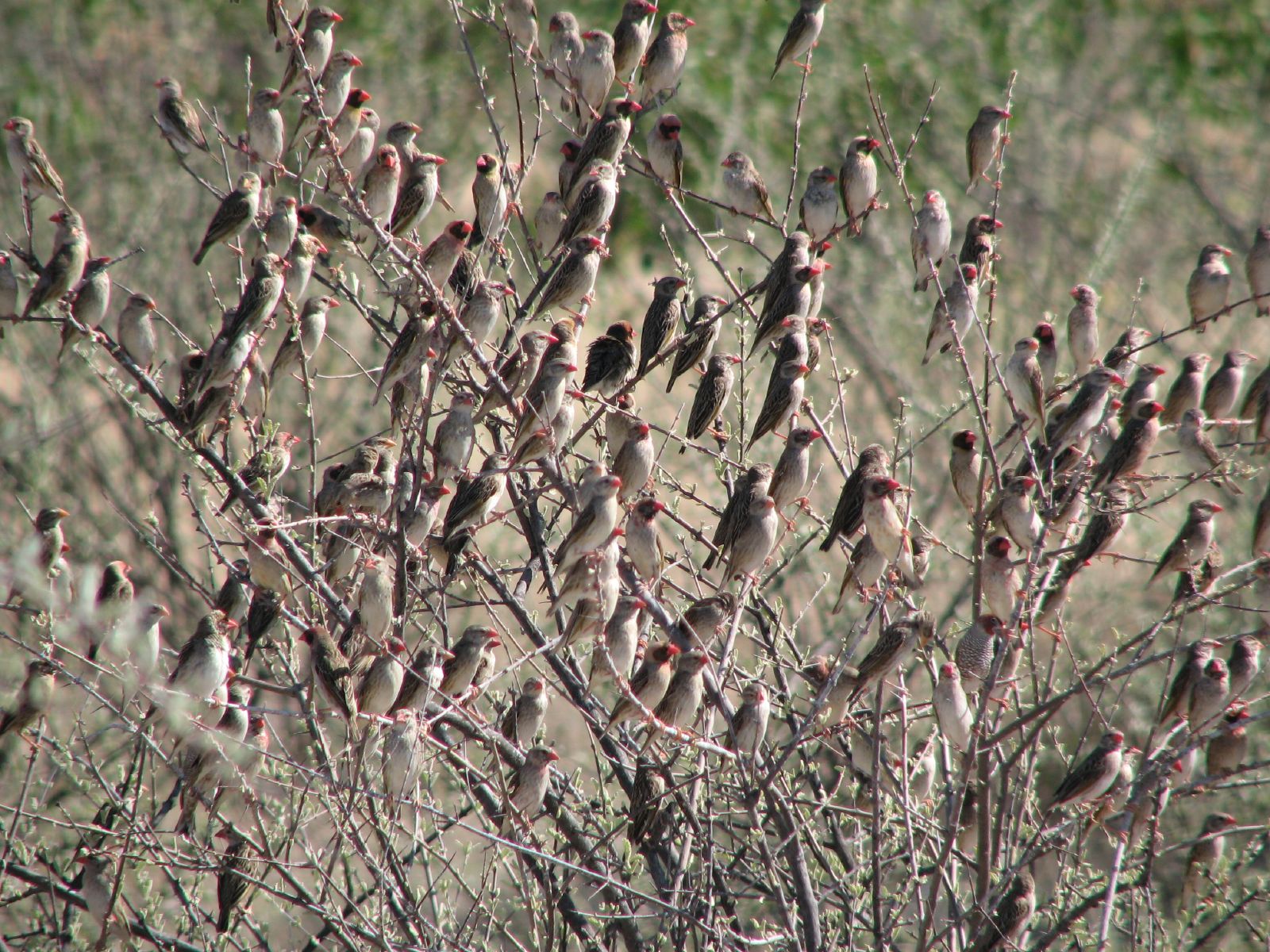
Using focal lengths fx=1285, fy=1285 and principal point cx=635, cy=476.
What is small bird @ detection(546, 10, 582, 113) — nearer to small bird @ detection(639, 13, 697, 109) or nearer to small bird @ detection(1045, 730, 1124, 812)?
small bird @ detection(639, 13, 697, 109)

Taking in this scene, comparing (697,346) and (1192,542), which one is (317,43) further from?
(1192,542)

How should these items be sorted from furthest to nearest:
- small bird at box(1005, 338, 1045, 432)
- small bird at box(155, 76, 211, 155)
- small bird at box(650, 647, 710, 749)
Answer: small bird at box(155, 76, 211, 155)
small bird at box(1005, 338, 1045, 432)
small bird at box(650, 647, 710, 749)

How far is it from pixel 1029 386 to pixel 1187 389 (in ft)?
2.53

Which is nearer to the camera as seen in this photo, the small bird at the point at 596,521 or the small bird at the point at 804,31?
the small bird at the point at 596,521

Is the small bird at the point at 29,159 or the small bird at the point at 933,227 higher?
the small bird at the point at 933,227

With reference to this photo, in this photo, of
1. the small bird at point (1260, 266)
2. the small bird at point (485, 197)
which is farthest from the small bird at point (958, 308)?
the small bird at point (485, 197)

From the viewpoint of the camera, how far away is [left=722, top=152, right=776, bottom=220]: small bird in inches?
217

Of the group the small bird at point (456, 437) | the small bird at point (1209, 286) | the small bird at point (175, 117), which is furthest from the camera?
the small bird at point (175, 117)

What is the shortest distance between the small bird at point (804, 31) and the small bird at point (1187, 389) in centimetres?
201

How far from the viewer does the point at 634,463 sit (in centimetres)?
417

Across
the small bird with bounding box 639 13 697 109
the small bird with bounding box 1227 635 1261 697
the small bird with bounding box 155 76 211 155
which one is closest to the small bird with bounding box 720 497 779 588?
the small bird with bounding box 1227 635 1261 697

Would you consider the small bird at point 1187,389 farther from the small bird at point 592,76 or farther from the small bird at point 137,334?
the small bird at point 137,334

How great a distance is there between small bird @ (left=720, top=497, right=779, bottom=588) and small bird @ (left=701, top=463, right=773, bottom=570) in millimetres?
24

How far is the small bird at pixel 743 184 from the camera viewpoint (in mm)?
5508
